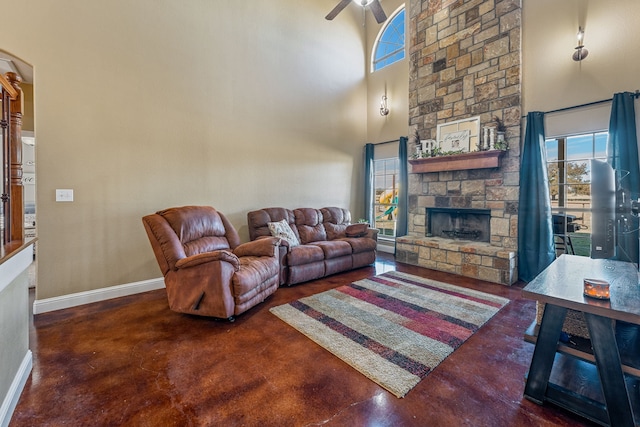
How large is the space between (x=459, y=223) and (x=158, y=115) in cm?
474

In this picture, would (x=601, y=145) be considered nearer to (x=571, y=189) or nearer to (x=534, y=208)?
(x=571, y=189)

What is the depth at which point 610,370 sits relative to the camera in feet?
4.50

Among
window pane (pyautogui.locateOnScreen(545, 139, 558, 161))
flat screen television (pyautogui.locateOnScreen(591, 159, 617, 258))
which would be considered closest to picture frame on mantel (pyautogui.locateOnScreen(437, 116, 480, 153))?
window pane (pyautogui.locateOnScreen(545, 139, 558, 161))

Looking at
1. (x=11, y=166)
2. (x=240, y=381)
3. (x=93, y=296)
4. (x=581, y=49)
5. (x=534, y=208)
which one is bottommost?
(x=240, y=381)

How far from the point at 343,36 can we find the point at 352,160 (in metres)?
2.46

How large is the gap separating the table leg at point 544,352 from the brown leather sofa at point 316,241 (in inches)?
101

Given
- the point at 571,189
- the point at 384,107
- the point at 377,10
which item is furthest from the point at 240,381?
the point at 384,107

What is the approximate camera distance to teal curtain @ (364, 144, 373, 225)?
5953 millimetres

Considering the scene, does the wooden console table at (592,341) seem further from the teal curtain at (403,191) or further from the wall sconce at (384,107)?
the wall sconce at (384,107)

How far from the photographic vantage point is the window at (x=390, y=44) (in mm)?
5609

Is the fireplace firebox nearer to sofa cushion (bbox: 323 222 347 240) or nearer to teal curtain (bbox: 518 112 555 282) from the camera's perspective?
teal curtain (bbox: 518 112 555 282)

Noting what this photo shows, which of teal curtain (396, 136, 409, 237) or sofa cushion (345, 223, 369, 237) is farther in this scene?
teal curtain (396, 136, 409, 237)

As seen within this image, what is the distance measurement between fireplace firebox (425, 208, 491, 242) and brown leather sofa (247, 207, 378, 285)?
1.13m

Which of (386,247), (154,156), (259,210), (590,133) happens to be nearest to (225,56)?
(154,156)
